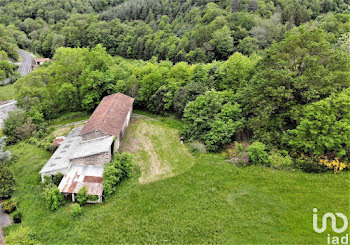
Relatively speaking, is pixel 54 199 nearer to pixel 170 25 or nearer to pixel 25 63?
pixel 170 25

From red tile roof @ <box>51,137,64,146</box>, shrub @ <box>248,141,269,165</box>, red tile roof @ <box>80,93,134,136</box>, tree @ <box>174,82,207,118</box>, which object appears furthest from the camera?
tree @ <box>174,82,207,118</box>

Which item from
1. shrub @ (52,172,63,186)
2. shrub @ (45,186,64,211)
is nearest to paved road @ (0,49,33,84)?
shrub @ (52,172,63,186)

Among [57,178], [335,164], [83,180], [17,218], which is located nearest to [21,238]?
[17,218]

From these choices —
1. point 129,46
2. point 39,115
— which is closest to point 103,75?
point 39,115

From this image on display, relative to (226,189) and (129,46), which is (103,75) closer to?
(226,189)

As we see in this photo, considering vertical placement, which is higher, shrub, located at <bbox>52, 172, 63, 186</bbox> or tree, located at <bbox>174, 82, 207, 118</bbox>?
tree, located at <bbox>174, 82, 207, 118</bbox>

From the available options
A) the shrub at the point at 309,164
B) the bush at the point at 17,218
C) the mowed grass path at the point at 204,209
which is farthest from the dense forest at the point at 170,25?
the bush at the point at 17,218

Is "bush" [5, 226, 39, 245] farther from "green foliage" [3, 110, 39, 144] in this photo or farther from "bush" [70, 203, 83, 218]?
"green foliage" [3, 110, 39, 144]
